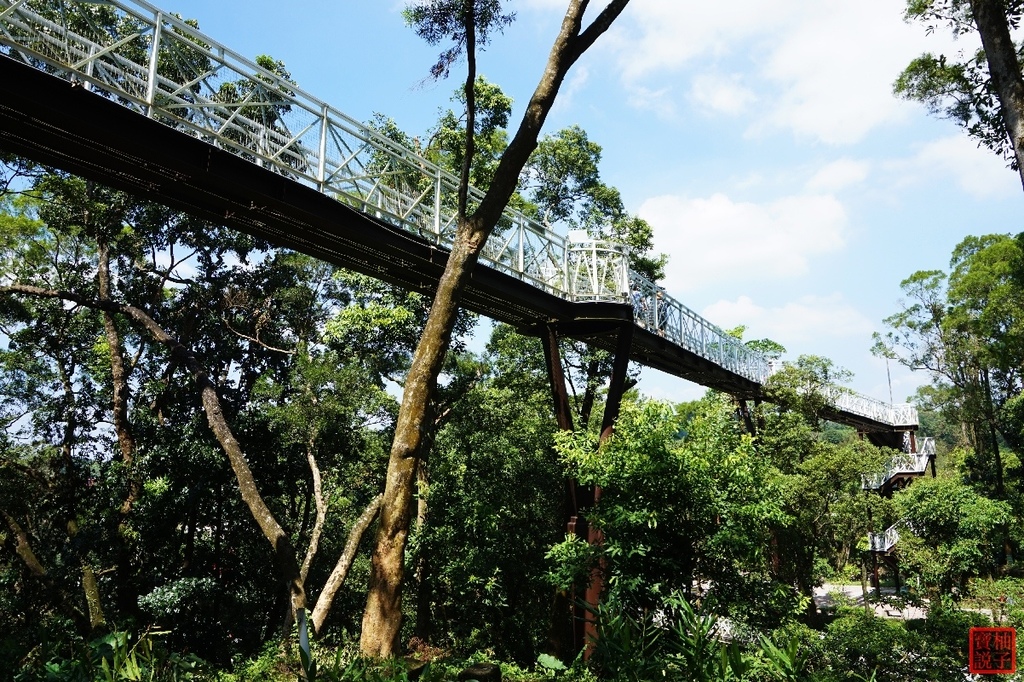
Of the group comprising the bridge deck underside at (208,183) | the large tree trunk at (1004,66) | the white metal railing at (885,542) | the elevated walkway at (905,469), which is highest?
the large tree trunk at (1004,66)

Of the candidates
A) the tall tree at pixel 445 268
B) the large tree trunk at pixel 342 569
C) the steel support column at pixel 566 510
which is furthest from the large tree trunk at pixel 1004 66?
the large tree trunk at pixel 342 569

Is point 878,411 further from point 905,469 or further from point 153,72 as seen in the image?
point 153,72

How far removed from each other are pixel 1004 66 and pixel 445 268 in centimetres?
630

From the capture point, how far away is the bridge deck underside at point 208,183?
533 cm

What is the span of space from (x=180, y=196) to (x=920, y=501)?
1754 centimetres

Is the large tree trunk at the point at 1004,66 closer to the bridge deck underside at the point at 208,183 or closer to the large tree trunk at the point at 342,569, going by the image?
the bridge deck underside at the point at 208,183

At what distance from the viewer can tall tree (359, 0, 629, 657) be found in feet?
17.7

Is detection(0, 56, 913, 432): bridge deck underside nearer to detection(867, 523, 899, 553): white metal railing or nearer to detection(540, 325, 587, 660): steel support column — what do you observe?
detection(540, 325, 587, 660): steel support column

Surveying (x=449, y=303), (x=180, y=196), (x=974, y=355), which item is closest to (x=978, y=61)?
(x=449, y=303)

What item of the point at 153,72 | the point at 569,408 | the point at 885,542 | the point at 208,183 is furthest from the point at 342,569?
the point at 885,542

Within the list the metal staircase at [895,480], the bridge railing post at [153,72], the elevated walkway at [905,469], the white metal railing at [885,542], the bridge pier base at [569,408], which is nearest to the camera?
the bridge railing post at [153,72]

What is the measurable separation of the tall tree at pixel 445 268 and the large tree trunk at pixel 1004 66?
4113mm

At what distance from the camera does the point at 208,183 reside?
6.44 meters

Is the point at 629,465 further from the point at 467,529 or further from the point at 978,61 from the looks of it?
the point at 978,61
